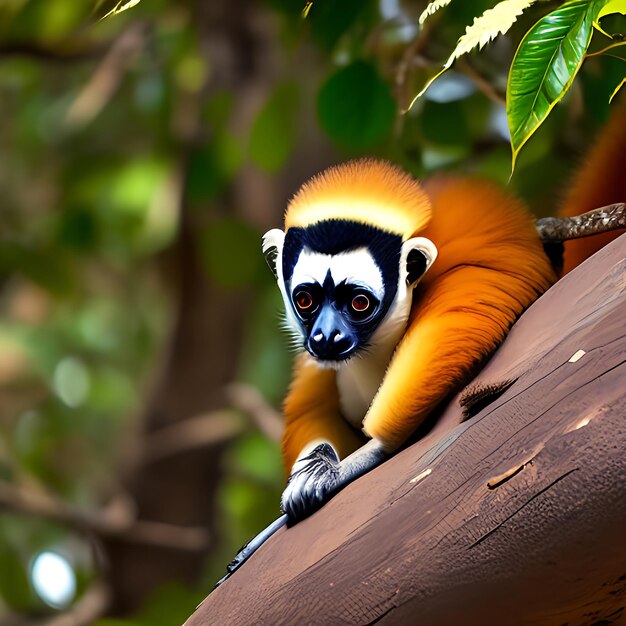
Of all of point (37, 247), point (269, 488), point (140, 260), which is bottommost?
point (269, 488)

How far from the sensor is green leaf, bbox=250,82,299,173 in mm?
1909

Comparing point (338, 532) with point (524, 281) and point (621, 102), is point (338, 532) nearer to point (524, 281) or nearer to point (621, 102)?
point (524, 281)

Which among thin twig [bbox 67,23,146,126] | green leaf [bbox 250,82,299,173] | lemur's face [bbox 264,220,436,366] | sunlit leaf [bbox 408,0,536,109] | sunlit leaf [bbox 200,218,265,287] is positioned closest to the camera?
sunlit leaf [bbox 408,0,536,109]

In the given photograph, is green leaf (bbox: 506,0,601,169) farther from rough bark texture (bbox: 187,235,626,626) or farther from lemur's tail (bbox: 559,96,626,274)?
lemur's tail (bbox: 559,96,626,274)

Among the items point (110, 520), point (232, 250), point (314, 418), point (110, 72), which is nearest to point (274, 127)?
point (232, 250)

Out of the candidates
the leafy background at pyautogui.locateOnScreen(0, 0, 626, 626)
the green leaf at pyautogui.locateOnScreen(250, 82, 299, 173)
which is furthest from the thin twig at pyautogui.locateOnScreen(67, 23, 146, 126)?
the green leaf at pyautogui.locateOnScreen(250, 82, 299, 173)

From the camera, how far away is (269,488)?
2566 millimetres

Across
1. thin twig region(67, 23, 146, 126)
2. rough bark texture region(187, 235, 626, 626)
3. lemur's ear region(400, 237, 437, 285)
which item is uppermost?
thin twig region(67, 23, 146, 126)

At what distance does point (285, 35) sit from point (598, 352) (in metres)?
1.40

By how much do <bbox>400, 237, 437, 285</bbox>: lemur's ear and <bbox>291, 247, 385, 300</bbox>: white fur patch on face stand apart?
0.03 m

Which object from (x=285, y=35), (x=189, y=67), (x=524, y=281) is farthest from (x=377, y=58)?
(x=189, y=67)

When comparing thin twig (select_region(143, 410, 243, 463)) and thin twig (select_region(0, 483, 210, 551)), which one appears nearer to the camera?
thin twig (select_region(0, 483, 210, 551))

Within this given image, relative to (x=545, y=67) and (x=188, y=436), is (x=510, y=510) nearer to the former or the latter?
(x=545, y=67)

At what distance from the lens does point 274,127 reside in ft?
6.29
